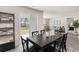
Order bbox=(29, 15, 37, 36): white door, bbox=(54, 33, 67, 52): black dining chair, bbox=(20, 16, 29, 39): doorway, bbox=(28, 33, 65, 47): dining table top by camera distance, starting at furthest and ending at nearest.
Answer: bbox=(29, 15, 37, 36): white door, bbox=(20, 16, 29, 39): doorway, bbox=(54, 33, 67, 52): black dining chair, bbox=(28, 33, 65, 47): dining table top

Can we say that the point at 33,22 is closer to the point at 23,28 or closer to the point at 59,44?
the point at 23,28

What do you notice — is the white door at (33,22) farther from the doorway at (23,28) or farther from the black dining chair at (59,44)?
the black dining chair at (59,44)

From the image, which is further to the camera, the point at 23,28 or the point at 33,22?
the point at 33,22

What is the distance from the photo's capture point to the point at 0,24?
3.96 m

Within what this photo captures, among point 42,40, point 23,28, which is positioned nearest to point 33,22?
point 23,28

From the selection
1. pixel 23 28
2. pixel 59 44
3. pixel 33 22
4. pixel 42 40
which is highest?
pixel 33 22

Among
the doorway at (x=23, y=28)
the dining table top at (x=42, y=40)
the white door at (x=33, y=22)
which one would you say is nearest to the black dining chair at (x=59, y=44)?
the dining table top at (x=42, y=40)

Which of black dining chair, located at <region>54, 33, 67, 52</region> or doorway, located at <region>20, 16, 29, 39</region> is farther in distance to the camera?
doorway, located at <region>20, 16, 29, 39</region>

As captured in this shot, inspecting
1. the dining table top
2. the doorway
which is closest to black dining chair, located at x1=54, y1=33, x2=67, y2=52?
the dining table top

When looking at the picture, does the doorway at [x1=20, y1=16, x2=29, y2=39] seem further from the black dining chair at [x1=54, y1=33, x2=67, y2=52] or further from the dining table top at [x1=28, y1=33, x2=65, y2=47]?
the black dining chair at [x1=54, y1=33, x2=67, y2=52]

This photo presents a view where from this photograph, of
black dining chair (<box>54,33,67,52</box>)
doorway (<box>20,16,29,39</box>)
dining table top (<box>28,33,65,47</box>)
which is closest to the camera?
dining table top (<box>28,33,65,47</box>)
